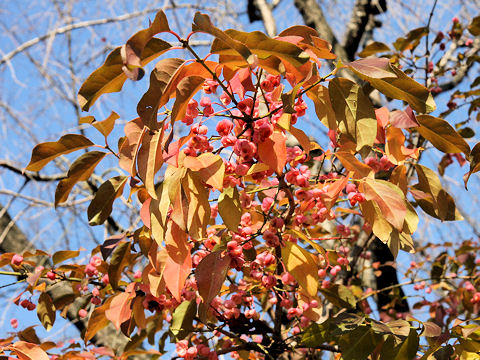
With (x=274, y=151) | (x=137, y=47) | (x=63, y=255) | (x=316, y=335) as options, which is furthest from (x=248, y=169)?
(x=63, y=255)

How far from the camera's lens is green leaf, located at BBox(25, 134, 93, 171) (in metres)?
0.95

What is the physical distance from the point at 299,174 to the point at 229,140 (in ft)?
0.50

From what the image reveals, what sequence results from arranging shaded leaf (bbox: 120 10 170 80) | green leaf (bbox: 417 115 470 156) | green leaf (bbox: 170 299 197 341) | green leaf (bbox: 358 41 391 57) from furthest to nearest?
1. green leaf (bbox: 358 41 391 57)
2. green leaf (bbox: 170 299 197 341)
3. green leaf (bbox: 417 115 470 156)
4. shaded leaf (bbox: 120 10 170 80)

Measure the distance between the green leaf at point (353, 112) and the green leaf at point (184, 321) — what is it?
0.56 m

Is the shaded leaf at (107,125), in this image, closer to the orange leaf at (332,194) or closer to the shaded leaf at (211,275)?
the shaded leaf at (211,275)

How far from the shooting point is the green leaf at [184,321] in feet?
3.49

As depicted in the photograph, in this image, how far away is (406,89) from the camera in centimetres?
73

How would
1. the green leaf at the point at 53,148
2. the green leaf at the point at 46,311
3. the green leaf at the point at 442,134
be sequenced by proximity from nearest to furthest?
the green leaf at the point at 442,134 → the green leaf at the point at 53,148 → the green leaf at the point at 46,311

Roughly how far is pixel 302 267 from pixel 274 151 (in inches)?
9.0

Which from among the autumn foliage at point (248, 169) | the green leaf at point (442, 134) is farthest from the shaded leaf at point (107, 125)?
the green leaf at point (442, 134)

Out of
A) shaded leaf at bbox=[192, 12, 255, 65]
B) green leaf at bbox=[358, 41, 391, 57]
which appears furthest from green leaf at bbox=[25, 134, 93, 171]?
green leaf at bbox=[358, 41, 391, 57]

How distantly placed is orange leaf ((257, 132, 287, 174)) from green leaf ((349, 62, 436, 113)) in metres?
0.17

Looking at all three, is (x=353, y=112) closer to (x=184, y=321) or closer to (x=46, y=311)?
(x=184, y=321)

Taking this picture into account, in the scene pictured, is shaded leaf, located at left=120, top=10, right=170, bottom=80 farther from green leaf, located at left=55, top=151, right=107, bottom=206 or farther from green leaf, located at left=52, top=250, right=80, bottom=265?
green leaf, located at left=52, top=250, right=80, bottom=265
